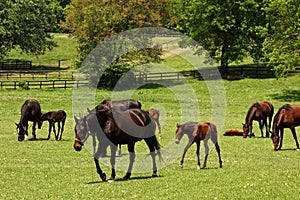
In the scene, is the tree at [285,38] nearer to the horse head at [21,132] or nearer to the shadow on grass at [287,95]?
the shadow on grass at [287,95]

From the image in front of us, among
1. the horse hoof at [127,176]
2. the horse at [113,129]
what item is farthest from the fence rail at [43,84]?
A: the horse hoof at [127,176]

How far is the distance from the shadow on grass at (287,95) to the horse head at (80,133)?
38.0m

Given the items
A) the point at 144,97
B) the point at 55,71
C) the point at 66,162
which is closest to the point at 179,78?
the point at 144,97

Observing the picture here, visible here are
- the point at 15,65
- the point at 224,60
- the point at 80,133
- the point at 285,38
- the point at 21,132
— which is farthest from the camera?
the point at 15,65

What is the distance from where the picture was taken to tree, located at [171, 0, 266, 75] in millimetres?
60531

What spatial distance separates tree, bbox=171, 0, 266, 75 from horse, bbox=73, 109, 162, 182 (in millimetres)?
43785

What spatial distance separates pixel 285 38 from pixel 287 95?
489cm

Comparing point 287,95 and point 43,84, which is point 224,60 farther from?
point 43,84

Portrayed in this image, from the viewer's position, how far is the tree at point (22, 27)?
69000 millimetres

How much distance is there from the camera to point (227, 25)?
59.9 m

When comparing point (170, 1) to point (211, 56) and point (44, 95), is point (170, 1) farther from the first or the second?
point (44, 95)

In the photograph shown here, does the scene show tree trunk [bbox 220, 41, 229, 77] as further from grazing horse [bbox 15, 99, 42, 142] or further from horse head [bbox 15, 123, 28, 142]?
horse head [bbox 15, 123, 28, 142]

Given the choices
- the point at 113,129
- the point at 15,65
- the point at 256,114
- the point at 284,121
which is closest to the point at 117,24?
the point at 15,65

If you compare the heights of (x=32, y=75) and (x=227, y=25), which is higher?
(x=227, y=25)
